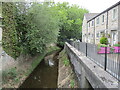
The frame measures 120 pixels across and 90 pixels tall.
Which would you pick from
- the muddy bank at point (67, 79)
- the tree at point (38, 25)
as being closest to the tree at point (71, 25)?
the tree at point (38, 25)

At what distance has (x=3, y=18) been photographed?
7051 millimetres

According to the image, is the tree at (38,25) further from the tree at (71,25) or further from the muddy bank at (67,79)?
the tree at (71,25)

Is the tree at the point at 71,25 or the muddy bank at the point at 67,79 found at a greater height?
the tree at the point at 71,25

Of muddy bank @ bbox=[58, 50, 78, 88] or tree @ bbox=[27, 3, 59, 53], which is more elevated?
tree @ bbox=[27, 3, 59, 53]

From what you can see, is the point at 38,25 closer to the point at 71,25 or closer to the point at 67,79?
the point at 67,79

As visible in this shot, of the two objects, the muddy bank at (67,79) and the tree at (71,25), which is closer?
the muddy bank at (67,79)

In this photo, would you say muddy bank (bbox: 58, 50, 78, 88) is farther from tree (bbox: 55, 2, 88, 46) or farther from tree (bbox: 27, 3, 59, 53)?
tree (bbox: 55, 2, 88, 46)

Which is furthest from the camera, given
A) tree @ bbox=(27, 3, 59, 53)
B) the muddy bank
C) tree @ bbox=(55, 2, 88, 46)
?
tree @ bbox=(55, 2, 88, 46)

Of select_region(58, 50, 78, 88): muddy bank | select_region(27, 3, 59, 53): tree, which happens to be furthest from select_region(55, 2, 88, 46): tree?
select_region(58, 50, 78, 88): muddy bank

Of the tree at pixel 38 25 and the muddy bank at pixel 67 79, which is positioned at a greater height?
the tree at pixel 38 25

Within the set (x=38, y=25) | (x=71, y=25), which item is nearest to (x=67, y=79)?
(x=38, y=25)

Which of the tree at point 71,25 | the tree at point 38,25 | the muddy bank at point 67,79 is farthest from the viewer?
the tree at point 71,25

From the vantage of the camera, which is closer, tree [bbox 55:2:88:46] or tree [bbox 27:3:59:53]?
tree [bbox 27:3:59:53]

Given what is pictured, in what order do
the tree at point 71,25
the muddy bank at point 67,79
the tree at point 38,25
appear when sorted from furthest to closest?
the tree at point 71,25, the tree at point 38,25, the muddy bank at point 67,79
